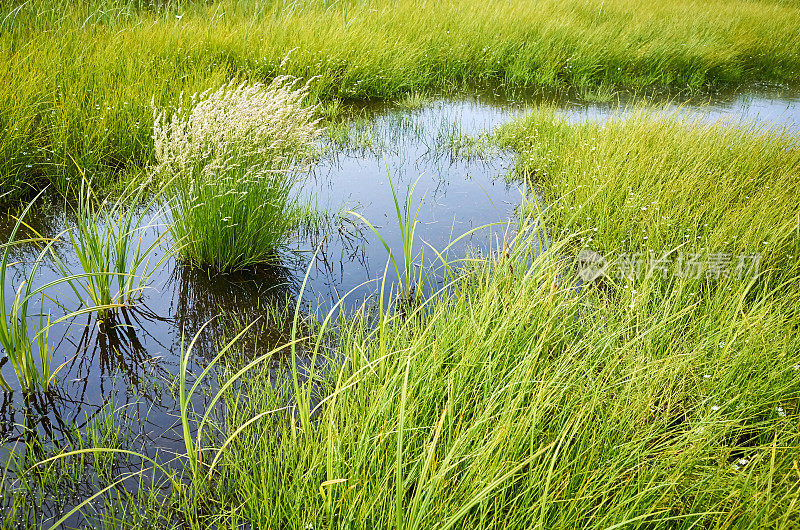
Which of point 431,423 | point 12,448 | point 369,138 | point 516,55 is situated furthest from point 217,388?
point 516,55

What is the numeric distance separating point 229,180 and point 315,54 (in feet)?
12.3

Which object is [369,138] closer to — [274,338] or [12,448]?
[274,338]

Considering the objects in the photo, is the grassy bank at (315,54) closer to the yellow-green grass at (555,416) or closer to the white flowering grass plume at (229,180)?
the white flowering grass plume at (229,180)

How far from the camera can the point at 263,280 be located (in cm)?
304

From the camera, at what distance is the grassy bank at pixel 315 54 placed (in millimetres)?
3889

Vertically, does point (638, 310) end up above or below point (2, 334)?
below

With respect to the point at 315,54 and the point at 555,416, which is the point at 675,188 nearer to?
the point at 555,416

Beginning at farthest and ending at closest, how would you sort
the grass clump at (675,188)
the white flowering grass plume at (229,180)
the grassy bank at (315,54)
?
the grassy bank at (315,54), the grass clump at (675,188), the white flowering grass plume at (229,180)

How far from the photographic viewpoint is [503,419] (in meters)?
1.52

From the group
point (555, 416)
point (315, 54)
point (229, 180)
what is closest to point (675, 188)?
point (555, 416)

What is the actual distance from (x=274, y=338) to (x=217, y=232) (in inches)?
28.9

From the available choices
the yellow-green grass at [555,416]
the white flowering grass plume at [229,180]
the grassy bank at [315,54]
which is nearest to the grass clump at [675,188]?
the yellow-green grass at [555,416]

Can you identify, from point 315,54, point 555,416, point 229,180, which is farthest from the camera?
point 315,54

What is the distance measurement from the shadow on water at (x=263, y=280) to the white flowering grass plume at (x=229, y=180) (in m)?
0.16
